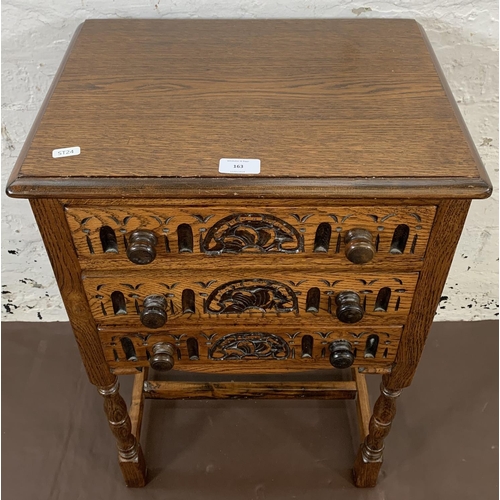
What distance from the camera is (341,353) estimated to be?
44.0 inches

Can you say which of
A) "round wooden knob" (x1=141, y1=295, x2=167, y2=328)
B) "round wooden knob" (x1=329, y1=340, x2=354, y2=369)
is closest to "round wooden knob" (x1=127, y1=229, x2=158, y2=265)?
"round wooden knob" (x1=141, y1=295, x2=167, y2=328)

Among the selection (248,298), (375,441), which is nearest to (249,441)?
(375,441)

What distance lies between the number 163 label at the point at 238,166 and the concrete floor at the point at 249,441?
97 centimetres

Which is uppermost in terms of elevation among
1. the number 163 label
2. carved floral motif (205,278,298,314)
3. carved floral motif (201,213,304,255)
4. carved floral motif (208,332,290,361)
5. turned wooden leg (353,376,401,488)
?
the number 163 label

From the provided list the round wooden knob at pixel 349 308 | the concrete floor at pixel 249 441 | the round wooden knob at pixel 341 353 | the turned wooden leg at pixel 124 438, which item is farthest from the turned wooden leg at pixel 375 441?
the turned wooden leg at pixel 124 438

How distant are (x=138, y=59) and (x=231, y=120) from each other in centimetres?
26

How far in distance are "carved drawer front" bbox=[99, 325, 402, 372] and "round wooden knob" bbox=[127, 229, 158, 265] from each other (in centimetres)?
23

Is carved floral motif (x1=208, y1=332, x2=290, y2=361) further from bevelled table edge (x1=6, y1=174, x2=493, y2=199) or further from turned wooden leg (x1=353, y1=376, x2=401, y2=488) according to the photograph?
bevelled table edge (x1=6, y1=174, x2=493, y2=199)

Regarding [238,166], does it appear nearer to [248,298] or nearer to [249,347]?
[248,298]

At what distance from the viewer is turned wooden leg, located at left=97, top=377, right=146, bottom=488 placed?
126 cm

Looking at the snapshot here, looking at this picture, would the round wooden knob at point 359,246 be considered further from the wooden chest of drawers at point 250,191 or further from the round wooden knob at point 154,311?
the round wooden knob at point 154,311

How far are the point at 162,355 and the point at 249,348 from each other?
163 millimetres

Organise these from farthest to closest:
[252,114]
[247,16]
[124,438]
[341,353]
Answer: [124,438] < [247,16] < [341,353] < [252,114]

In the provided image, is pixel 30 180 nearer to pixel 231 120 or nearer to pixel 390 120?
pixel 231 120
